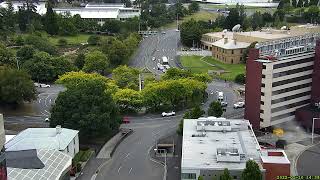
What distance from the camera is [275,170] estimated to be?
2909cm

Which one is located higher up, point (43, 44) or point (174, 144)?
point (43, 44)

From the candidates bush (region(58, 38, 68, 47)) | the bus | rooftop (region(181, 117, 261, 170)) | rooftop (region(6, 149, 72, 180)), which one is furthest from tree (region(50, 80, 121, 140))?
bush (region(58, 38, 68, 47))

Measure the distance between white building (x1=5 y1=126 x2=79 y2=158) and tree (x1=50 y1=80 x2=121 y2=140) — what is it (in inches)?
57.2

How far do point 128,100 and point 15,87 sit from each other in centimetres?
1048

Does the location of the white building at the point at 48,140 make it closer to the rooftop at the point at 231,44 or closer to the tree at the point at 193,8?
the rooftop at the point at 231,44

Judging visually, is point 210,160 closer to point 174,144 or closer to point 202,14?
point 174,144

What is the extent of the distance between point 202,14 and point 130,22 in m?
29.2

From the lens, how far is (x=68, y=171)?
3159cm

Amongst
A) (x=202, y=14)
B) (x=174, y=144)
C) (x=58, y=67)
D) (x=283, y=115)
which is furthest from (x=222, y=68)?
(x=202, y=14)

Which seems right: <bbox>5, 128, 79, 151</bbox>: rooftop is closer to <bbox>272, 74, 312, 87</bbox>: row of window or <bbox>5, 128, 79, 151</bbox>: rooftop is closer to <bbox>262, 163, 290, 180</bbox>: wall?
<bbox>262, 163, 290, 180</bbox>: wall

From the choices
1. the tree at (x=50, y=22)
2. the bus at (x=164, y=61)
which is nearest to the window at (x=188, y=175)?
the bus at (x=164, y=61)

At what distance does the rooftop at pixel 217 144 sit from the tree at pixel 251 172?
1253mm

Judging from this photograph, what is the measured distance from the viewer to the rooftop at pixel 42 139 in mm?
33156

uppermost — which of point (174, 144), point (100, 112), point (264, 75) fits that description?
Result: point (264, 75)
